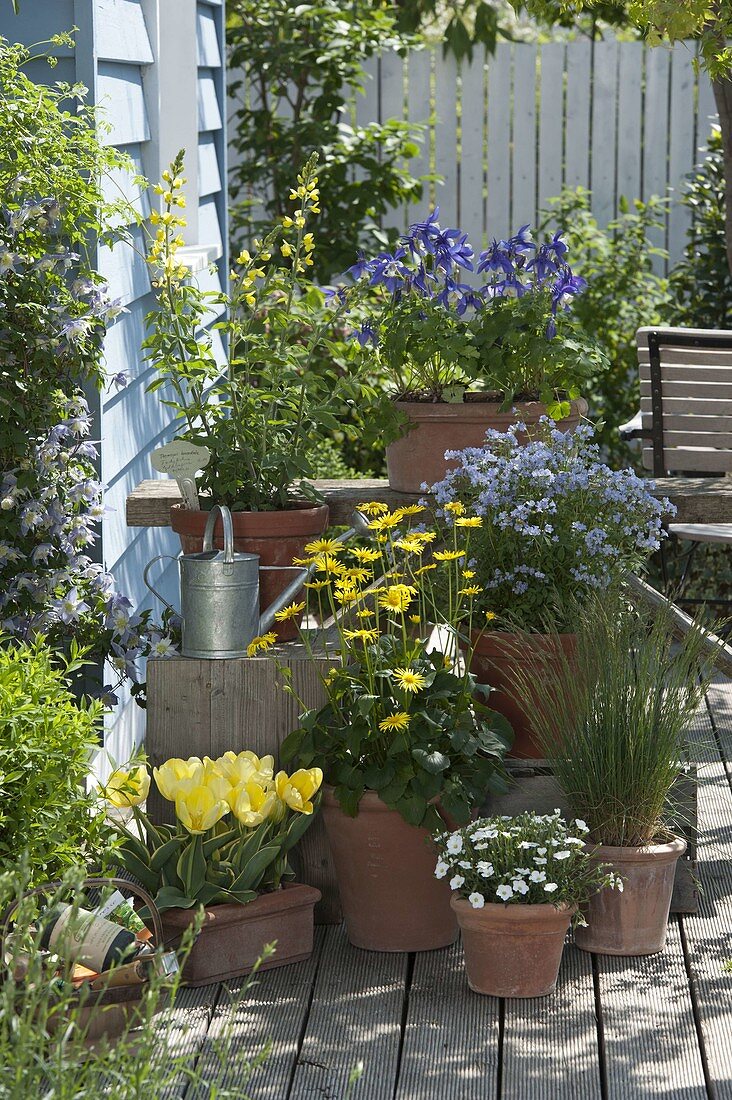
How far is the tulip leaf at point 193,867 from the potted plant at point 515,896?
0.44 meters

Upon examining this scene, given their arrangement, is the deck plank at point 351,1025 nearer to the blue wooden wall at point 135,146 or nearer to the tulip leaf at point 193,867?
the tulip leaf at point 193,867

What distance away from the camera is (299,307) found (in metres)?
3.48

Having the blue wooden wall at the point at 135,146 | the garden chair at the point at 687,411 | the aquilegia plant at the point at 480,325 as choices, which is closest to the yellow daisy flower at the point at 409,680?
the aquilegia plant at the point at 480,325

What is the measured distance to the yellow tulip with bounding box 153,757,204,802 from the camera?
110 inches

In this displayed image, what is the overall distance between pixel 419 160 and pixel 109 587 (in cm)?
455

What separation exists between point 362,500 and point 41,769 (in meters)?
1.11

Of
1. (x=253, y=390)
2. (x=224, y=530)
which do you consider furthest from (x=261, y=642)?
(x=253, y=390)

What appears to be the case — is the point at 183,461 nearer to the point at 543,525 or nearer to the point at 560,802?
the point at 543,525

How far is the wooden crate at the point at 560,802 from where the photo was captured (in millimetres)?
3057

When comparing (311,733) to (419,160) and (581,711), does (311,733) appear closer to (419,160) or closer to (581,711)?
(581,711)

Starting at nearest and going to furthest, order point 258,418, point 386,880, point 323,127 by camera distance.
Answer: point 386,880 → point 258,418 → point 323,127

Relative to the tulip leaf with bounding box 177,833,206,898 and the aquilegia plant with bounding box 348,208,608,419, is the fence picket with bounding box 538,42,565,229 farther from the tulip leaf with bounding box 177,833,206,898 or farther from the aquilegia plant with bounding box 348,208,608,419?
the tulip leaf with bounding box 177,833,206,898

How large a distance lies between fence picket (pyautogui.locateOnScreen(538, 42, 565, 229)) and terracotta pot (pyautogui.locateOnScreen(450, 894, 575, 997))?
5.10m

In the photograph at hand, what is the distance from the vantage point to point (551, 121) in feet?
24.0
